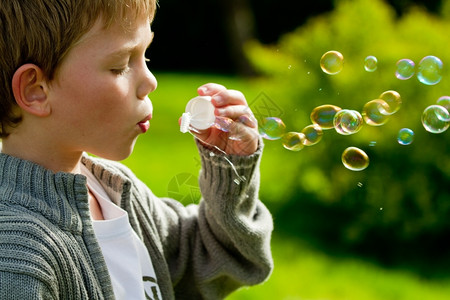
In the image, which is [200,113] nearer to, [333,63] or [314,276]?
[333,63]

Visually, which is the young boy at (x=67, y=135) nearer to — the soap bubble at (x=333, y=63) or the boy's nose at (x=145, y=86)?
the boy's nose at (x=145, y=86)

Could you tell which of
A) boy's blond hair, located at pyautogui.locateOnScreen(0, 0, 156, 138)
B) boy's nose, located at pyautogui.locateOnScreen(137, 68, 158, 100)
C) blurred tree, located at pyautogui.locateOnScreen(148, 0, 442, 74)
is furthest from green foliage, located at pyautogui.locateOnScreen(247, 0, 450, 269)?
blurred tree, located at pyautogui.locateOnScreen(148, 0, 442, 74)

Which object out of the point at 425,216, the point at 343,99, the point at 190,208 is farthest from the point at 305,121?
the point at 190,208

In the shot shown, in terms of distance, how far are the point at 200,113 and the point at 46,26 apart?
0.45 metres

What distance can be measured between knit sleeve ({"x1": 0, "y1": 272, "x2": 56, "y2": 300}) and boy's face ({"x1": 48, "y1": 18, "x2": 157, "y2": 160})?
0.32 metres

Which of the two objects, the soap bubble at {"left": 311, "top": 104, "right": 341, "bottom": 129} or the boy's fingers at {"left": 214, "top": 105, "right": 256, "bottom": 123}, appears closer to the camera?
the boy's fingers at {"left": 214, "top": 105, "right": 256, "bottom": 123}

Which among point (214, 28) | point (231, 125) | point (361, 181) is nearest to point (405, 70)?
point (231, 125)

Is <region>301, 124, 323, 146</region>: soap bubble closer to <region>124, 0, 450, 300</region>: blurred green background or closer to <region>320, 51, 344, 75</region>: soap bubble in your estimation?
<region>320, 51, 344, 75</region>: soap bubble

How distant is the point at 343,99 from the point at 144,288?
9.26 feet

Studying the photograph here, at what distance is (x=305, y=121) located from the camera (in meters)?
3.69

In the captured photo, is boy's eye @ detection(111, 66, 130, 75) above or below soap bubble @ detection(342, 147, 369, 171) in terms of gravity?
above

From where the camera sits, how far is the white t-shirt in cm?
169

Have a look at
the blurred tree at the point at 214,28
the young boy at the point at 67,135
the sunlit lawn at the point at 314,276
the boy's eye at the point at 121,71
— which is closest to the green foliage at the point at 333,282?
the sunlit lawn at the point at 314,276

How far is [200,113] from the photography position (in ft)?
6.01
